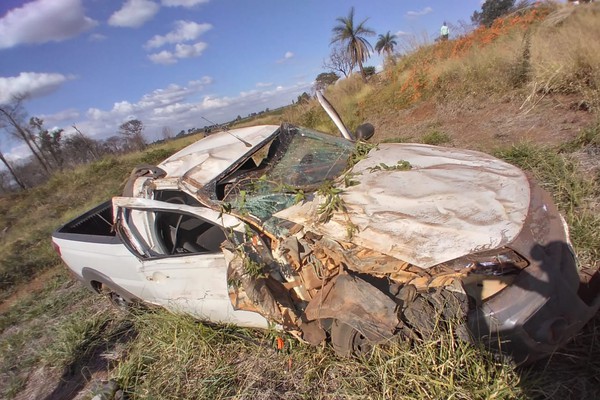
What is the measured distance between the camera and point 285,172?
9.08ft

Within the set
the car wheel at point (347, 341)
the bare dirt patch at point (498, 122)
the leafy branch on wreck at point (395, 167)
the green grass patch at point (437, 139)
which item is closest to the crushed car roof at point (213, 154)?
the leafy branch on wreck at point (395, 167)

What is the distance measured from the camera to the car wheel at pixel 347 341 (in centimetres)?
208

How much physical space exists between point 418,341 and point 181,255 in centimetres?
170

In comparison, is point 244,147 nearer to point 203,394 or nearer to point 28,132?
point 203,394

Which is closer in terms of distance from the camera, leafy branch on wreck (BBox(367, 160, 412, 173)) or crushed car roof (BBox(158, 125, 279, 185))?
leafy branch on wreck (BBox(367, 160, 412, 173))

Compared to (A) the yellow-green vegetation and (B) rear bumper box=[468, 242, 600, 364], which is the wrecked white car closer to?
(B) rear bumper box=[468, 242, 600, 364]

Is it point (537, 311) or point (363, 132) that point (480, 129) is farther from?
point (537, 311)

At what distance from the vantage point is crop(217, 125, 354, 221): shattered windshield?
2357 mm

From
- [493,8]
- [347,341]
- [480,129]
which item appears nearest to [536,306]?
[347,341]

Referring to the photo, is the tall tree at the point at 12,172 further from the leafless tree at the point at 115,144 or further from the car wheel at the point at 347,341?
the car wheel at the point at 347,341

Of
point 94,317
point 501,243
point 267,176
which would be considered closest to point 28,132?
point 94,317

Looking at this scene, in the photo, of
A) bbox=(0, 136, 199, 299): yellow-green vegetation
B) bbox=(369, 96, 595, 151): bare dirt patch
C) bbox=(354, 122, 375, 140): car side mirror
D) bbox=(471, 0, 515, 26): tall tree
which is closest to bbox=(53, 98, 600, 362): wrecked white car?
bbox=(354, 122, 375, 140): car side mirror

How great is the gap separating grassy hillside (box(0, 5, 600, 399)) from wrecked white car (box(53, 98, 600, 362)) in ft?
0.67

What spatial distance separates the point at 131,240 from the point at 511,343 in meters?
2.71
